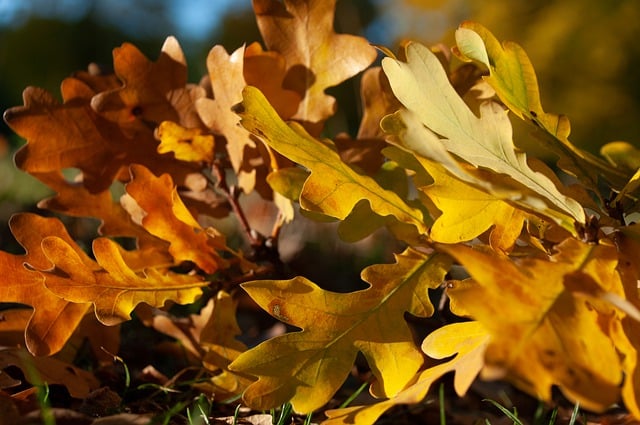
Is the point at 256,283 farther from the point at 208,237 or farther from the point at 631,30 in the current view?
the point at 631,30

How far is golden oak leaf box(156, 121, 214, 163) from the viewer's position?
1.02 m

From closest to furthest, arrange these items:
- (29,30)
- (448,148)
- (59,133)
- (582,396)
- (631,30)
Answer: (582,396), (448,148), (59,133), (631,30), (29,30)

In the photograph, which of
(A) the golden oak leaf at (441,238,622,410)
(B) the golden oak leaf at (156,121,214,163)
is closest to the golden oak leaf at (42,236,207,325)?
(B) the golden oak leaf at (156,121,214,163)

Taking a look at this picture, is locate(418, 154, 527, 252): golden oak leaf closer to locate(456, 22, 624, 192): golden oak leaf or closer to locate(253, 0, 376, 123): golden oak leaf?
locate(456, 22, 624, 192): golden oak leaf

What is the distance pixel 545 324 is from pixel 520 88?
339 mm

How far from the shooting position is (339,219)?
84 cm

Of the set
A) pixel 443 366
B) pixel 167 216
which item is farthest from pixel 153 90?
pixel 443 366

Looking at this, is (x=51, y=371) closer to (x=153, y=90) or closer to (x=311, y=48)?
(x=153, y=90)

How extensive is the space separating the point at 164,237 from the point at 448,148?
0.41m

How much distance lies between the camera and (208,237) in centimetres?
100

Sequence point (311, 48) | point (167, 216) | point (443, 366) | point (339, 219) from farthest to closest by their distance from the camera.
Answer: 1. point (311, 48)
2. point (167, 216)
3. point (339, 219)
4. point (443, 366)

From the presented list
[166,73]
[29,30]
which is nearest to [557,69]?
[166,73]

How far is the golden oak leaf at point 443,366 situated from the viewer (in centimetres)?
67

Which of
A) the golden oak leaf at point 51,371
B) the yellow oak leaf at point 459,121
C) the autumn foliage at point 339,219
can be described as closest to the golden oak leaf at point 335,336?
the autumn foliage at point 339,219
